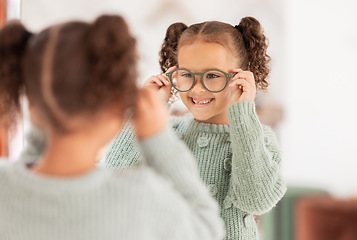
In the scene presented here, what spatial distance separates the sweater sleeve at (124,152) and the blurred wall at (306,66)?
5.83 feet

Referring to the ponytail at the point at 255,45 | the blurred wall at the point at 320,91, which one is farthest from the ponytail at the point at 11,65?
the blurred wall at the point at 320,91

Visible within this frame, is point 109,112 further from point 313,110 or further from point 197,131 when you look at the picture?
point 313,110

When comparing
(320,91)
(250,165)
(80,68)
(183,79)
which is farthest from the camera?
(320,91)

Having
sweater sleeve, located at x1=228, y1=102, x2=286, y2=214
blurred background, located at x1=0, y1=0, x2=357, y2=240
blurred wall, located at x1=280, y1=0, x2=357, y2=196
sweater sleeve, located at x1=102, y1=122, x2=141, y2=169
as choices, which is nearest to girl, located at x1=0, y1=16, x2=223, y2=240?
sweater sleeve, located at x1=228, y1=102, x2=286, y2=214

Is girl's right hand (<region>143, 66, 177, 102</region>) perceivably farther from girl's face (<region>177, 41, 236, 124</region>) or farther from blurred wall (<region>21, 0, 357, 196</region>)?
blurred wall (<region>21, 0, 357, 196</region>)

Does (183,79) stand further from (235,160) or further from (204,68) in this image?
(235,160)

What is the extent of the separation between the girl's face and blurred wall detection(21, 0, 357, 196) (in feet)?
5.92

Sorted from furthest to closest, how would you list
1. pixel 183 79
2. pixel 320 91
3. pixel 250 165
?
pixel 320 91 < pixel 183 79 < pixel 250 165

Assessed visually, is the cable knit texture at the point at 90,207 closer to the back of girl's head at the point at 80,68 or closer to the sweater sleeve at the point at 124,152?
the back of girl's head at the point at 80,68

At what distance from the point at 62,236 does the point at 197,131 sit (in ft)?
1.75

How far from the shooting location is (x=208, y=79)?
1035 mm

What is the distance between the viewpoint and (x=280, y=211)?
101 inches

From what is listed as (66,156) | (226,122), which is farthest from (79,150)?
(226,122)

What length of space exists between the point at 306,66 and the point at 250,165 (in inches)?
81.5
